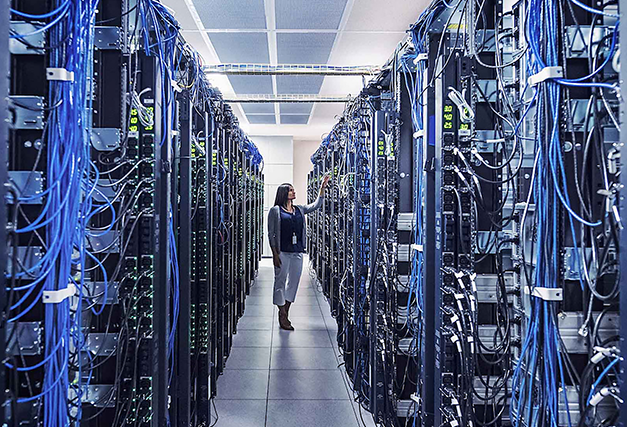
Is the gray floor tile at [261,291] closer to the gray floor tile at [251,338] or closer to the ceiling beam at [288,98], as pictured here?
the gray floor tile at [251,338]

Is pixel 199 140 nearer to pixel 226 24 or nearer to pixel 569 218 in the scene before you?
pixel 226 24

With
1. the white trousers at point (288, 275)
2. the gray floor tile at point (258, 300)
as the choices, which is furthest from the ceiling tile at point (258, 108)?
the white trousers at point (288, 275)

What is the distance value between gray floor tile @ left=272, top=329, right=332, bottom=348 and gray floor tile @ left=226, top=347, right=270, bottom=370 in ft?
0.90

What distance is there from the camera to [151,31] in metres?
2.75

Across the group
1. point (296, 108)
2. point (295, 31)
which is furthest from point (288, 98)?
point (295, 31)

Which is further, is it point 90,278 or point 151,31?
point 151,31

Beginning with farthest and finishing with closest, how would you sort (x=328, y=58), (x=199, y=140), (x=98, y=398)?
(x=328, y=58) < (x=199, y=140) < (x=98, y=398)

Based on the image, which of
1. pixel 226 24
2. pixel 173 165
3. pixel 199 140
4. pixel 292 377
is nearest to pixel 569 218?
pixel 173 165

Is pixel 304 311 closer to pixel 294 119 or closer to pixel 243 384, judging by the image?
pixel 243 384

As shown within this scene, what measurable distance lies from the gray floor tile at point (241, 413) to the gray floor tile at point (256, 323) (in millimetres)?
2462

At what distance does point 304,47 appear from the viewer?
20.0 feet

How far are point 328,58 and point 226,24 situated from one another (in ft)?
5.41

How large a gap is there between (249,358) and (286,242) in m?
1.51

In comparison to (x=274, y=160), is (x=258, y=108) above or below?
above
